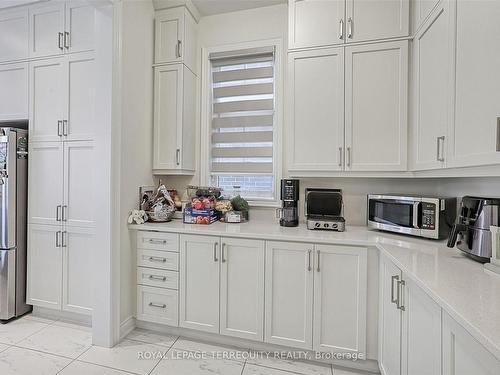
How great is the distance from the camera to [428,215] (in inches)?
64.5

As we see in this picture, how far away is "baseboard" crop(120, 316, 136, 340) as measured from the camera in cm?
205

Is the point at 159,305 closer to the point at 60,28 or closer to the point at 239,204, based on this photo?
the point at 239,204

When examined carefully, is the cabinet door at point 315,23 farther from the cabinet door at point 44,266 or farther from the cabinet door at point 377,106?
the cabinet door at point 44,266

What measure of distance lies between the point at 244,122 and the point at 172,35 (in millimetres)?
1023

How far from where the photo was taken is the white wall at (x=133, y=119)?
204 centimetres

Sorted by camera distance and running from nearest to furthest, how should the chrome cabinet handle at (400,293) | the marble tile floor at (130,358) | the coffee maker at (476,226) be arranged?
the coffee maker at (476,226)
the chrome cabinet handle at (400,293)
the marble tile floor at (130,358)

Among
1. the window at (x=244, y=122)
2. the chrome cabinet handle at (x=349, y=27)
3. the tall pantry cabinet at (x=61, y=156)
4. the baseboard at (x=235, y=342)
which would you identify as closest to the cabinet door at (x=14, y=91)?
the tall pantry cabinet at (x=61, y=156)

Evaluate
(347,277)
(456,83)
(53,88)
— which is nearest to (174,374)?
(347,277)

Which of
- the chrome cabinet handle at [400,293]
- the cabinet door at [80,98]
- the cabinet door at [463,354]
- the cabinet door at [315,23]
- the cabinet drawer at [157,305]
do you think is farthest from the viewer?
the cabinet door at [80,98]

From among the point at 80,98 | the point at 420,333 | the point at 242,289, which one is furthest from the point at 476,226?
the point at 80,98

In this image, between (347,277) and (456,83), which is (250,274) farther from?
(456,83)

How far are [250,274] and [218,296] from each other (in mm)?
313

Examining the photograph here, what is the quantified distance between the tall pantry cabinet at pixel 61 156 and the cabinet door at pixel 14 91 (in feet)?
0.28

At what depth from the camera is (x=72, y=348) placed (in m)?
1.95
